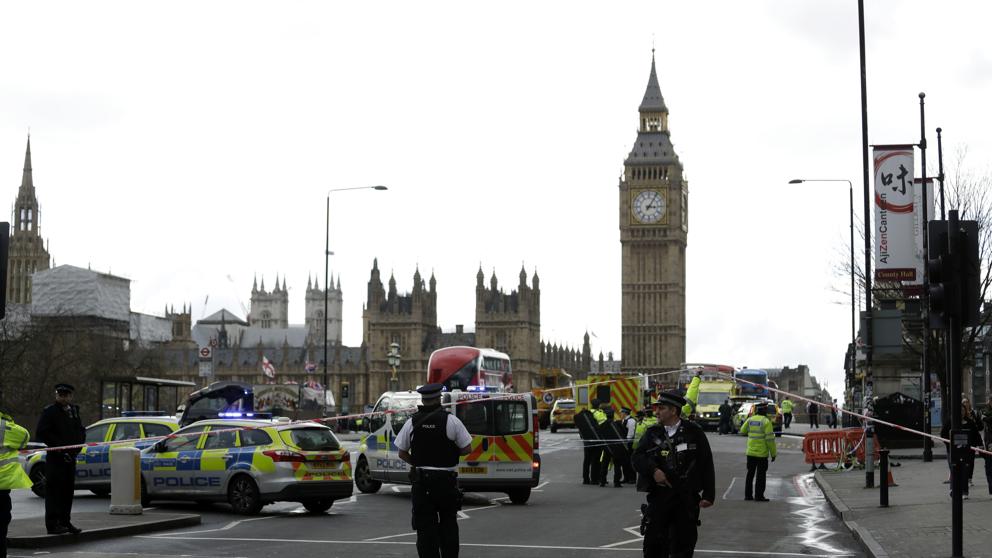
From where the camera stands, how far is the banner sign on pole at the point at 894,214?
26.2 metres

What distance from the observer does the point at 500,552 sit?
1552cm

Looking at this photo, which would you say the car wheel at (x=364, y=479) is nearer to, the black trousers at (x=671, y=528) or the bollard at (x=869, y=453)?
the bollard at (x=869, y=453)

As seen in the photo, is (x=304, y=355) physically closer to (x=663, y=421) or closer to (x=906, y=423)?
(x=906, y=423)

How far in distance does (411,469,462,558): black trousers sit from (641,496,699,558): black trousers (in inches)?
79.0

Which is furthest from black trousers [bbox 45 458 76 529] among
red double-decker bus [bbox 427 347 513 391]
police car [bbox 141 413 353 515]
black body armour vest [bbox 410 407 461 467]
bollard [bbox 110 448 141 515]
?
Answer: red double-decker bus [bbox 427 347 513 391]

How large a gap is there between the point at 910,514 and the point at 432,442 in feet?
31.6

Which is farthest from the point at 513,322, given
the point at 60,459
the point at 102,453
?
the point at 60,459

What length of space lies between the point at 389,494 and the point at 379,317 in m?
146

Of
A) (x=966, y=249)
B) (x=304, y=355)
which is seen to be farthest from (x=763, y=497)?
(x=304, y=355)

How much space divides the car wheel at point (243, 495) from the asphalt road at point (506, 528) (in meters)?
0.33

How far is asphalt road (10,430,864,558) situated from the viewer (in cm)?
1570

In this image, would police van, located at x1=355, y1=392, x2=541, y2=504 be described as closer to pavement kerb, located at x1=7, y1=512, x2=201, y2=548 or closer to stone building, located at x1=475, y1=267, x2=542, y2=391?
pavement kerb, located at x1=7, y1=512, x2=201, y2=548

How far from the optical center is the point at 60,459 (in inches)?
658

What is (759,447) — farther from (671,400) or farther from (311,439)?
(671,400)
